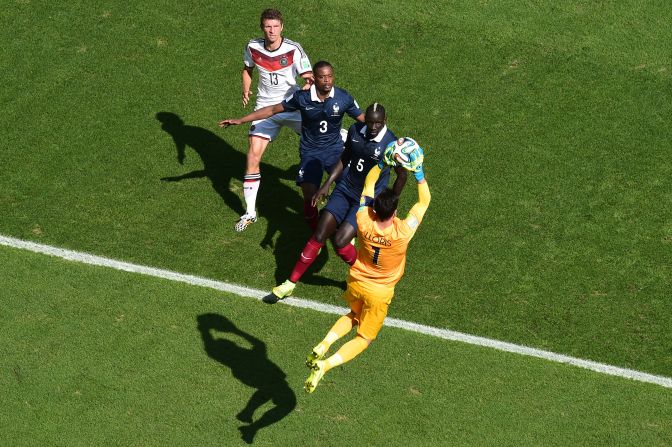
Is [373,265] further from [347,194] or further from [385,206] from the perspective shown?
[347,194]

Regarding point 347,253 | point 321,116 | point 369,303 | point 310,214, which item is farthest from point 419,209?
point 310,214

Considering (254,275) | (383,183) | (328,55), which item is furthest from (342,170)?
(328,55)

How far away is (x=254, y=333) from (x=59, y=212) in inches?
156

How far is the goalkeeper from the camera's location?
35.2 feet

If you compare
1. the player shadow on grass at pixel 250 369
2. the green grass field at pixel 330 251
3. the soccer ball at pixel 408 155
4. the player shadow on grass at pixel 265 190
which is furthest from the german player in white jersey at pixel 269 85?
the soccer ball at pixel 408 155

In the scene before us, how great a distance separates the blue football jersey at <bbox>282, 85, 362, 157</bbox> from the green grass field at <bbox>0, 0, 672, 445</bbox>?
1.43 m

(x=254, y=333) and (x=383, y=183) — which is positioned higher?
(x=383, y=183)

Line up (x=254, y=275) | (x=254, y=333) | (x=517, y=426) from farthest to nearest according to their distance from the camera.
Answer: (x=254, y=275)
(x=254, y=333)
(x=517, y=426)

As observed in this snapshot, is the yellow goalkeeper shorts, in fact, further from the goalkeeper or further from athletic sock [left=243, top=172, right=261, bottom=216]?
athletic sock [left=243, top=172, right=261, bottom=216]

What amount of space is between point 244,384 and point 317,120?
3.90m

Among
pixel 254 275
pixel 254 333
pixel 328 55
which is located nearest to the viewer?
pixel 254 333

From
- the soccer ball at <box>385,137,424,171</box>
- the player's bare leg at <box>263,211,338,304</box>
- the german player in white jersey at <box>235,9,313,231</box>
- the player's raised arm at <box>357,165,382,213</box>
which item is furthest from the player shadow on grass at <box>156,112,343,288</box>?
the soccer ball at <box>385,137,424,171</box>

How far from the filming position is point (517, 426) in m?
11.6

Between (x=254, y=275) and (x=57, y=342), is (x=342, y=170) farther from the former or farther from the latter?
(x=57, y=342)
